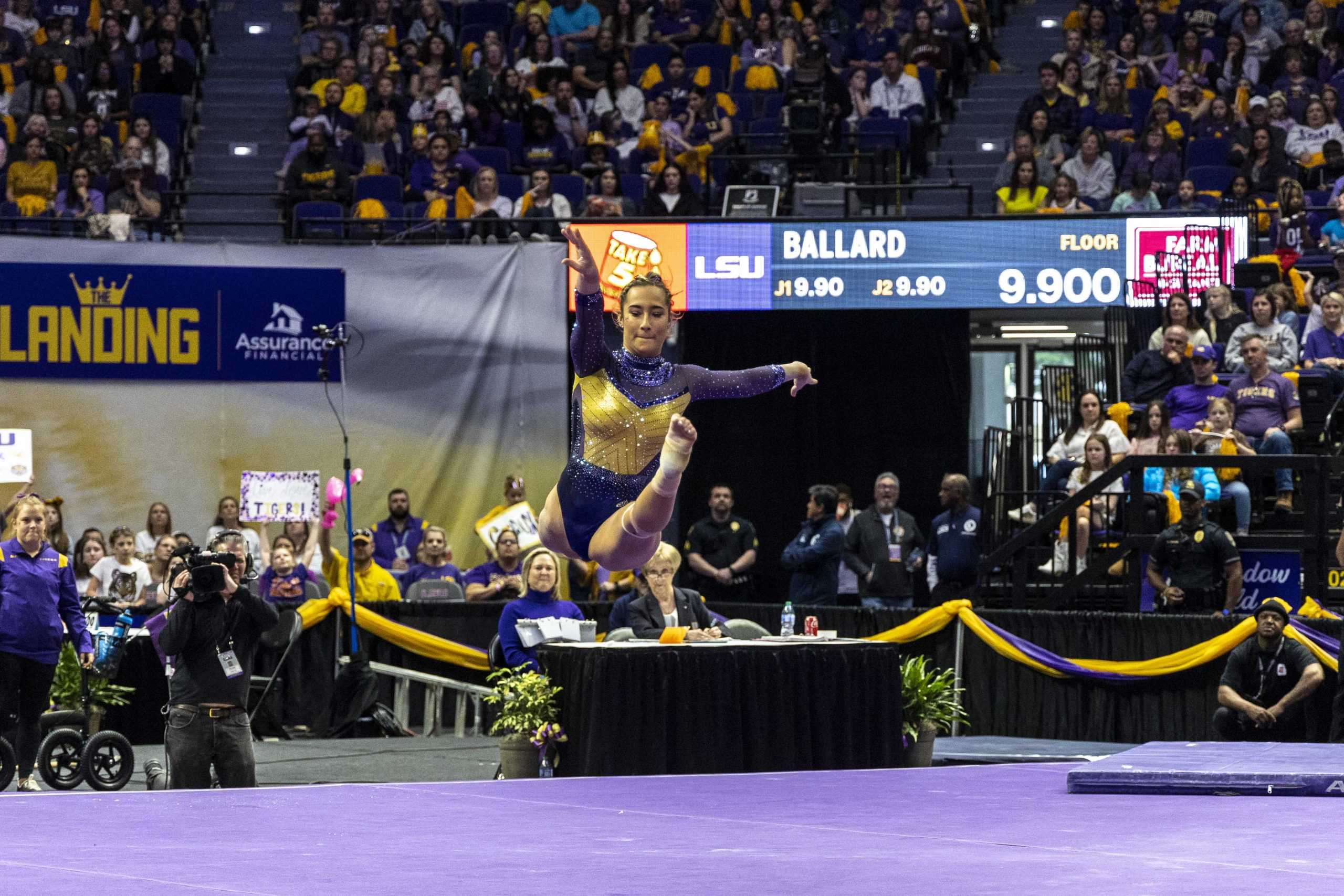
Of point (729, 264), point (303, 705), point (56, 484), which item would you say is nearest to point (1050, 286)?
point (729, 264)

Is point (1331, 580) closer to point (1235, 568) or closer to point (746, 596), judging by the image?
point (1235, 568)

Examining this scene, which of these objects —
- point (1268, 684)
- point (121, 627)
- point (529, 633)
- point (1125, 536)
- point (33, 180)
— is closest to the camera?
point (529, 633)

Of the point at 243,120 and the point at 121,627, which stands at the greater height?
the point at 243,120

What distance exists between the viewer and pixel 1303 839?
6.41 meters

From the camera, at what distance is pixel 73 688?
12.1m

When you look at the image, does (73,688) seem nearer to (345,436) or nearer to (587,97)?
(345,436)

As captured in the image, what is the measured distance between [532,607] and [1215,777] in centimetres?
434

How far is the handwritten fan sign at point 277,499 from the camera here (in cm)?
1260

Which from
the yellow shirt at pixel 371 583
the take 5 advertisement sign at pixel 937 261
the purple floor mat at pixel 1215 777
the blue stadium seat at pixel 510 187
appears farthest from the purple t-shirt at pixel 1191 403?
the blue stadium seat at pixel 510 187

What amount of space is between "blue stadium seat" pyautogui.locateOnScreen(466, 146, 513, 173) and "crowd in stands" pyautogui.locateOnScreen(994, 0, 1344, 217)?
4450 millimetres

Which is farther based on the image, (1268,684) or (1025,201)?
(1025,201)

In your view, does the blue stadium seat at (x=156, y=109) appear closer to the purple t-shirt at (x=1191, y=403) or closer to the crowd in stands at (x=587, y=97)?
the crowd in stands at (x=587, y=97)

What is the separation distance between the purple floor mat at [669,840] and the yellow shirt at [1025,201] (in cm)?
924

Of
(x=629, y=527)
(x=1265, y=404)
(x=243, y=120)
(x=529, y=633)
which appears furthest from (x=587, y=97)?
(x=629, y=527)
